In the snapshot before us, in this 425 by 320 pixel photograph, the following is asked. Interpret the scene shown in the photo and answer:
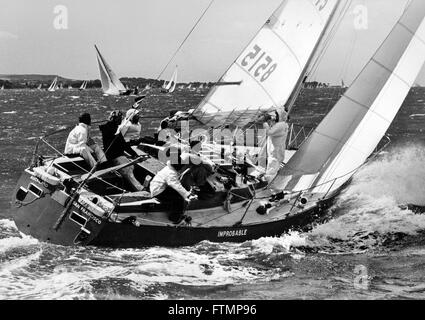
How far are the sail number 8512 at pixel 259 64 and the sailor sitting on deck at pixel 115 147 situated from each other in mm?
3422

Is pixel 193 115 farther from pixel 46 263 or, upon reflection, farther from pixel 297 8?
pixel 46 263

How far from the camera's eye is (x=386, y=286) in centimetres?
838

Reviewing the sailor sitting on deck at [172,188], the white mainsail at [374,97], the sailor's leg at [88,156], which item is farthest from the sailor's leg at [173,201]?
the white mainsail at [374,97]

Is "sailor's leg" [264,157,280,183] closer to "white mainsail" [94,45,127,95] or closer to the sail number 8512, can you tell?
the sail number 8512

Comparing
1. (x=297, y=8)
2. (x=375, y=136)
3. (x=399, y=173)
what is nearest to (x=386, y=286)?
(x=375, y=136)

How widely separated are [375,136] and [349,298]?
502 centimetres

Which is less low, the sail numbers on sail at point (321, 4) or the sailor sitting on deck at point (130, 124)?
the sail numbers on sail at point (321, 4)

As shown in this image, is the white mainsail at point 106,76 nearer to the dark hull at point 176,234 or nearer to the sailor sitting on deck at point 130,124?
the sailor sitting on deck at point 130,124

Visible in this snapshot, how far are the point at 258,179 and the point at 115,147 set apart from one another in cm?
308

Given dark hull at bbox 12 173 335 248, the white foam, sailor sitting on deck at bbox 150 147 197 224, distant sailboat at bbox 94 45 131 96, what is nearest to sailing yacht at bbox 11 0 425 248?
dark hull at bbox 12 173 335 248

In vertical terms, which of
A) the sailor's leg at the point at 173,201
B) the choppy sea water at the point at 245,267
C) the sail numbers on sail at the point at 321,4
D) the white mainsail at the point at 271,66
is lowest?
the choppy sea water at the point at 245,267

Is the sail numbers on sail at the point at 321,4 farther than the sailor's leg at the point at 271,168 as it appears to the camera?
Yes

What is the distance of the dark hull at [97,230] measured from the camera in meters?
8.92

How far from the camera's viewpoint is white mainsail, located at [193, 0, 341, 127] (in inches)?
488
